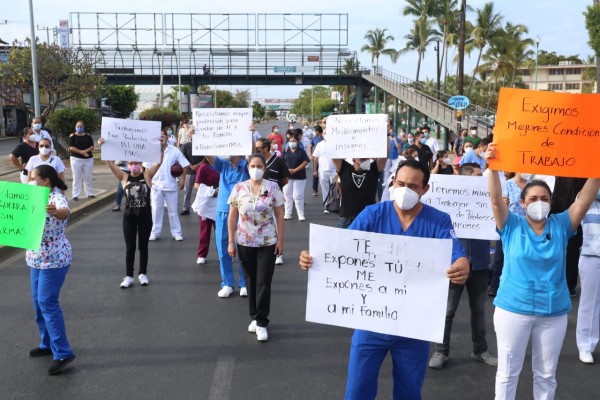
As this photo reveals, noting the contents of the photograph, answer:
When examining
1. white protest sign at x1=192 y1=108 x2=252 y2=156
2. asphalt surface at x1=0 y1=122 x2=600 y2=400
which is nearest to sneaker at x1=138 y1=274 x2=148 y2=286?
asphalt surface at x1=0 y1=122 x2=600 y2=400

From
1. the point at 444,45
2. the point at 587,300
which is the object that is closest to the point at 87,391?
the point at 587,300

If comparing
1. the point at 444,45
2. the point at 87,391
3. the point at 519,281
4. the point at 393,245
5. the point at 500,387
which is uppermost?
the point at 444,45

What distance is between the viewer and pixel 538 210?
360 centimetres

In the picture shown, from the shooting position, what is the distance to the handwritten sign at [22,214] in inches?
183

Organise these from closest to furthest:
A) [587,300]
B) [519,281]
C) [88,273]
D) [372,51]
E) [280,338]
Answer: [519,281]
[587,300]
[280,338]
[88,273]
[372,51]

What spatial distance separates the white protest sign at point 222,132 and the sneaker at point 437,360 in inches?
125

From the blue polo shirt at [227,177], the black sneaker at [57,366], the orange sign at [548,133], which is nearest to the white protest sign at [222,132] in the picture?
the blue polo shirt at [227,177]

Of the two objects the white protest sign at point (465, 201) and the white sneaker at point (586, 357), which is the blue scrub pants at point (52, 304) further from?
the white sneaker at point (586, 357)

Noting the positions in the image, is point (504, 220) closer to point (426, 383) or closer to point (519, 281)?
point (519, 281)

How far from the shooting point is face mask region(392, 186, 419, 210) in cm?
336

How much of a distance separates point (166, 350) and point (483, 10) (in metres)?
52.6

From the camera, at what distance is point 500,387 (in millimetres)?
3729

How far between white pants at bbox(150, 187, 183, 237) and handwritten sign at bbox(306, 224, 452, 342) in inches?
273

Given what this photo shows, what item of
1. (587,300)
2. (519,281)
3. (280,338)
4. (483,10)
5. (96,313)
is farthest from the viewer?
(483,10)
